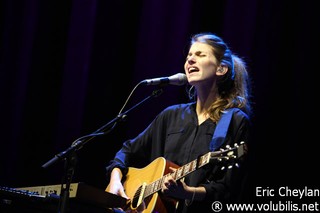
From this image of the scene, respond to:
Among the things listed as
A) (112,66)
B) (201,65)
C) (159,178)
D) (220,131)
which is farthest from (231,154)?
(112,66)

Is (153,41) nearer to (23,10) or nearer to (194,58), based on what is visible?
(194,58)

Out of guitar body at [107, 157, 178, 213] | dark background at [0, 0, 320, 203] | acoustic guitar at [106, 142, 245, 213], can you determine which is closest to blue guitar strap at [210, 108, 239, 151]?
acoustic guitar at [106, 142, 245, 213]

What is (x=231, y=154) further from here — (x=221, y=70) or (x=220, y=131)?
(x=221, y=70)

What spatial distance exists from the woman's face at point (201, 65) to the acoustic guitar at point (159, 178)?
2.16 ft

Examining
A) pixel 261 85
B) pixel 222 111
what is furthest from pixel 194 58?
pixel 261 85

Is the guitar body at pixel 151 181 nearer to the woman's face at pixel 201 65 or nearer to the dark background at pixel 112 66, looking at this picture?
the woman's face at pixel 201 65

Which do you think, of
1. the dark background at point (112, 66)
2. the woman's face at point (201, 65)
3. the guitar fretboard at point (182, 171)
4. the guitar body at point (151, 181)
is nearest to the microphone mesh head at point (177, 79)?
the woman's face at point (201, 65)

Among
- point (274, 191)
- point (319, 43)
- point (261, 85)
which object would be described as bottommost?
point (274, 191)

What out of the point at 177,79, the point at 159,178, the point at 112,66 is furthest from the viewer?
the point at 112,66

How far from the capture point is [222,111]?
336 centimetres

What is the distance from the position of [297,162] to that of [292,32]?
1.08 metres

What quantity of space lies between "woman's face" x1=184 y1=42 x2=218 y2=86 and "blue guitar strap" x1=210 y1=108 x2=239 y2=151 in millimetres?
338

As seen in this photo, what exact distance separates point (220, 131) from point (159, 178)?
512mm

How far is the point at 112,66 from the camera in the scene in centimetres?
461
